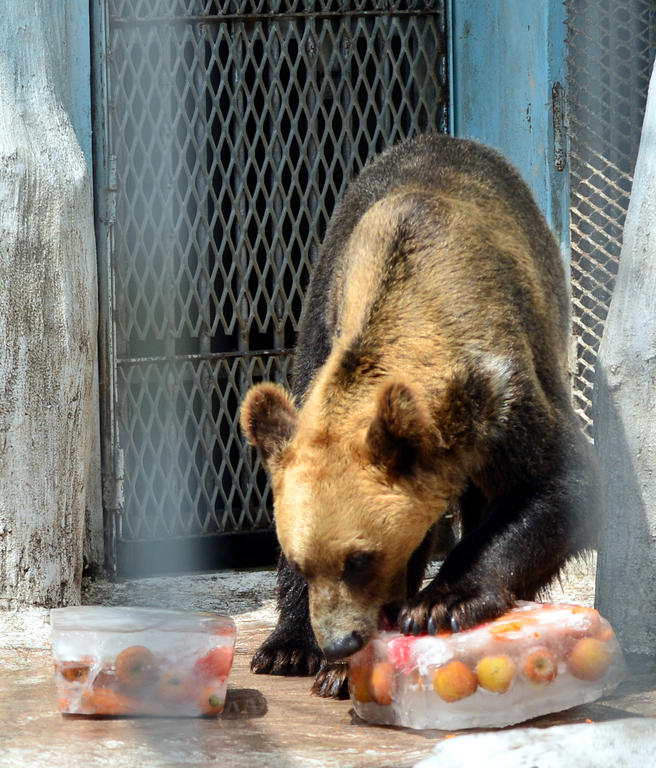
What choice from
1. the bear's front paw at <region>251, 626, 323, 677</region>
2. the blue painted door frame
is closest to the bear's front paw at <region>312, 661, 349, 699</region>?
the bear's front paw at <region>251, 626, 323, 677</region>

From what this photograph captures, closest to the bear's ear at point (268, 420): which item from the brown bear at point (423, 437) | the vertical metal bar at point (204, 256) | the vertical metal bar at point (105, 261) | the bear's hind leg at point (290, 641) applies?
the brown bear at point (423, 437)

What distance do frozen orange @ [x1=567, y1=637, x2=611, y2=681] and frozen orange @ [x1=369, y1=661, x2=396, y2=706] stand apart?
0.53 m

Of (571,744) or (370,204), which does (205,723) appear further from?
(370,204)

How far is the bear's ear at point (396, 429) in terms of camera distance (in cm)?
382

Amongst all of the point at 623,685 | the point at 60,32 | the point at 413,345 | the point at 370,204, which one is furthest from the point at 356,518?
the point at 60,32

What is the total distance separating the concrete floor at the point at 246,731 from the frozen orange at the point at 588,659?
137 mm

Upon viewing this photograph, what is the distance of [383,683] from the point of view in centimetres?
387

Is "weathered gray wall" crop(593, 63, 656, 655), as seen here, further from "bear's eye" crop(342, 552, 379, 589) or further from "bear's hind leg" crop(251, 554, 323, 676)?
"bear's eye" crop(342, 552, 379, 589)

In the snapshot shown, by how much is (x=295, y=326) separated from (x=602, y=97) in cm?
199

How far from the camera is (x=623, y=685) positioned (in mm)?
4375

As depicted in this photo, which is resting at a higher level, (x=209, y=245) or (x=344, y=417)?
(x=209, y=245)

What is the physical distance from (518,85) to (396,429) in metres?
3.31

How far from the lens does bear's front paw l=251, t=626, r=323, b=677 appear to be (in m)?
4.80

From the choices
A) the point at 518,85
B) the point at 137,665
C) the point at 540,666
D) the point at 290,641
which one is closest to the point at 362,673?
the point at 540,666
